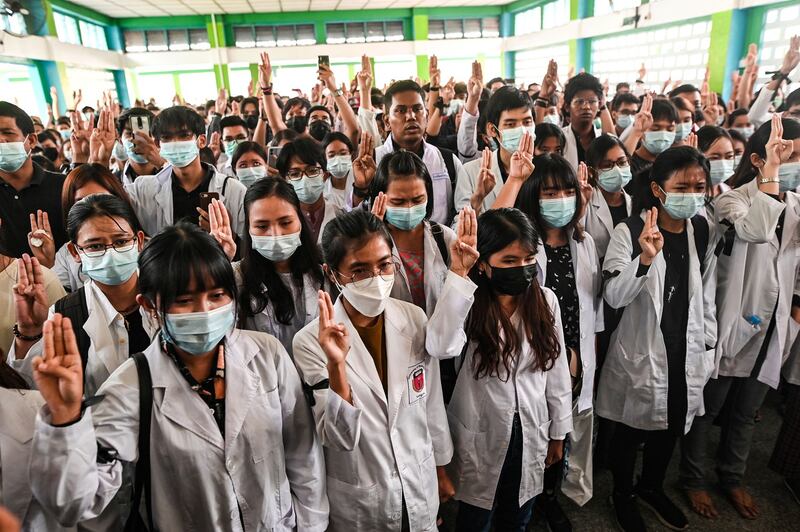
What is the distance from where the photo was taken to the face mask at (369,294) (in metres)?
1.53

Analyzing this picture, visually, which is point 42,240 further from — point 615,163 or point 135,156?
point 615,163

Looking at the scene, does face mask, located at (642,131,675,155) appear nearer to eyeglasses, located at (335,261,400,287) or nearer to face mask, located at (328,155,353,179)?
face mask, located at (328,155,353,179)

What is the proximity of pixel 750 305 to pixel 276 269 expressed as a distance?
231 centimetres

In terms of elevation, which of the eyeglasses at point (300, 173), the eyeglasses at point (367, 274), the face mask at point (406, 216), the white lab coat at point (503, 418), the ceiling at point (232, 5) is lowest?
the white lab coat at point (503, 418)

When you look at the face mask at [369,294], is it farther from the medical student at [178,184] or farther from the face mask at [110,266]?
the medical student at [178,184]

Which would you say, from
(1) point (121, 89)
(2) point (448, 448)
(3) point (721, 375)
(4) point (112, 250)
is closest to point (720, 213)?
(3) point (721, 375)

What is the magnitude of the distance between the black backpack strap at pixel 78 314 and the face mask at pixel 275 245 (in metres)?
0.62

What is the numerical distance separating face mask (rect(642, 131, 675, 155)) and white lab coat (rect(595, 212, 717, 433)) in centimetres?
132

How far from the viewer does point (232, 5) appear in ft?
44.5

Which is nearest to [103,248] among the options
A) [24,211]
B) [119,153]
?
[24,211]

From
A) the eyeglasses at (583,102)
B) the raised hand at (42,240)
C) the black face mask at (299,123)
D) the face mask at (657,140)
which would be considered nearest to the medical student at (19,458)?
the raised hand at (42,240)

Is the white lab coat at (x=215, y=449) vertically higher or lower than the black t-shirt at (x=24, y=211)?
lower

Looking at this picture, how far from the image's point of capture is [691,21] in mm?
9359

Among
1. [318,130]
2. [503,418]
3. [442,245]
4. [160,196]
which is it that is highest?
[318,130]
